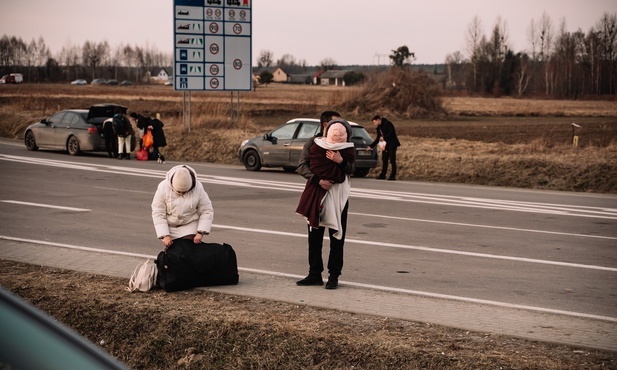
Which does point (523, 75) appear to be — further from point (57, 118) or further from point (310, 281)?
point (310, 281)

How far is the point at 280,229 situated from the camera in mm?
13312

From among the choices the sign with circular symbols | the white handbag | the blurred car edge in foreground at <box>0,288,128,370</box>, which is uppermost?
the sign with circular symbols

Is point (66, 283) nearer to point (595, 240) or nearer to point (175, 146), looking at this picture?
point (595, 240)

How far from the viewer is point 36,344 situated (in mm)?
1642

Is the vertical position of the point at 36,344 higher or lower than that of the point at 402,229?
higher

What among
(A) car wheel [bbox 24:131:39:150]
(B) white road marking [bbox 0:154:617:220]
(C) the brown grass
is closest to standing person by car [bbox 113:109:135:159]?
(C) the brown grass

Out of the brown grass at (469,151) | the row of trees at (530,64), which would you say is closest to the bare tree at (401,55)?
the row of trees at (530,64)

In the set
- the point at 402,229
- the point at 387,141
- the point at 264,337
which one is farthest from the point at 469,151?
the point at 264,337

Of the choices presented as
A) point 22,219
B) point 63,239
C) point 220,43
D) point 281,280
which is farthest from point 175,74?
point 281,280

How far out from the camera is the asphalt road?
9.45 metres

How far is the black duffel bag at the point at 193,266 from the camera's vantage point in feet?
27.3

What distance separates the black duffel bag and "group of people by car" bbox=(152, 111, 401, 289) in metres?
0.10

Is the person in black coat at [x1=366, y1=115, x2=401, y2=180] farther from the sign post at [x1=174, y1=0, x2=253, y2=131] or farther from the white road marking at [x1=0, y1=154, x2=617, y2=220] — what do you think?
the sign post at [x1=174, y1=0, x2=253, y2=131]

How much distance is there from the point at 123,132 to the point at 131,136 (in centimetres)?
90
